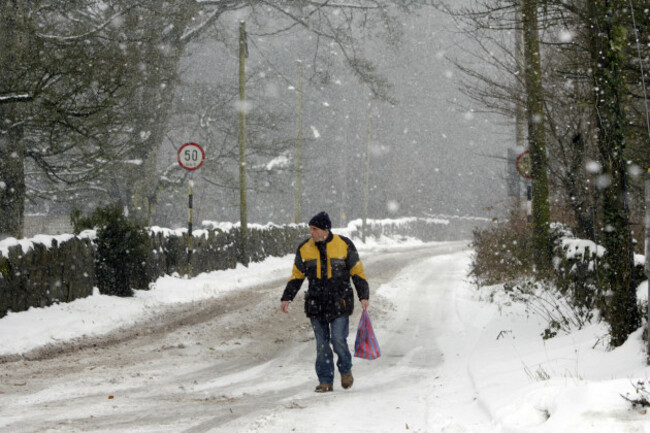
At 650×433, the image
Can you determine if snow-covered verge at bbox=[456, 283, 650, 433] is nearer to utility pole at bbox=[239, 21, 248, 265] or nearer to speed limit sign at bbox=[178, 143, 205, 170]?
speed limit sign at bbox=[178, 143, 205, 170]

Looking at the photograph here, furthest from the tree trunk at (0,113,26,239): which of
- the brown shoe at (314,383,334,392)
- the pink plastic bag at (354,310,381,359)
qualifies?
the brown shoe at (314,383,334,392)

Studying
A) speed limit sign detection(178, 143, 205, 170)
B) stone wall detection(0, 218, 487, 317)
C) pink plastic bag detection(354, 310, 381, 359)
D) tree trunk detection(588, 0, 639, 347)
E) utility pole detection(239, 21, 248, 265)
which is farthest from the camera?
utility pole detection(239, 21, 248, 265)

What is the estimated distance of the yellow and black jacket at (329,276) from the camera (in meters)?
6.77

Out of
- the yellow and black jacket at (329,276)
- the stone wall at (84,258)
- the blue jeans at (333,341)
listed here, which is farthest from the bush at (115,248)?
the blue jeans at (333,341)

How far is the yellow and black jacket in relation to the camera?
677cm

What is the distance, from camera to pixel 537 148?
1216 centimetres

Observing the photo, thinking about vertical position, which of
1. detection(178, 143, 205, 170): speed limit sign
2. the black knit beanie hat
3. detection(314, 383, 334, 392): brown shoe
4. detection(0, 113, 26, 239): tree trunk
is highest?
detection(178, 143, 205, 170): speed limit sign

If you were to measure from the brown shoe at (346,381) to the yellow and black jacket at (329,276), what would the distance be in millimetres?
607

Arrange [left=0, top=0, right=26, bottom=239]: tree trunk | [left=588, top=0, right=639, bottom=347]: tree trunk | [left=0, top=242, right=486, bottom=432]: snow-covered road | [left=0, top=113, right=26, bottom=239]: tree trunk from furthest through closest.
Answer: [left=0, top=113, right=26, bottom=239]: tree trunk, [left=0, top=0, right=26, bottom=239]: tree trunk, [left=588, top=0, right=639, bottom=347]: tree trunk, [left=0, top=242, right=486, bottom=432]: snow-covered road

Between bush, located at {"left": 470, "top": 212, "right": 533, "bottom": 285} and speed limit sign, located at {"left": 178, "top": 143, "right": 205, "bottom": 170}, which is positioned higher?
speed limit sign, located at {"left": 178, "top": 143, "right": 205, "bottom": 170}

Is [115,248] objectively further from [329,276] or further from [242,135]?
[242,135]

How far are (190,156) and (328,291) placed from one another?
33.6ft

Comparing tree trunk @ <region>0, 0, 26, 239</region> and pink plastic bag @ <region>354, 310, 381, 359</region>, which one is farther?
tree trunk @ <region>0, 0, 26, 239</region>

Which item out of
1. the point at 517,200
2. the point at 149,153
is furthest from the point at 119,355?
the point at 149,153
